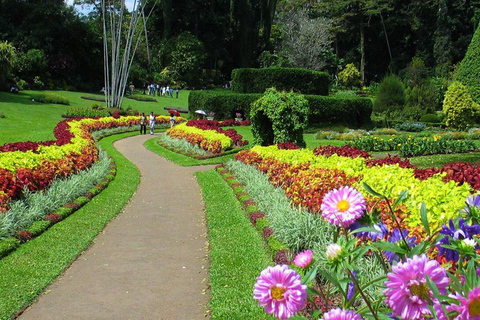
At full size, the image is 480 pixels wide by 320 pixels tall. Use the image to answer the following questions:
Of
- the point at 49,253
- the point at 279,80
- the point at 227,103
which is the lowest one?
the point at 49,253

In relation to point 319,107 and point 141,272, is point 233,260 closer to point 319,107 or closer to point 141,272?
point 141,272

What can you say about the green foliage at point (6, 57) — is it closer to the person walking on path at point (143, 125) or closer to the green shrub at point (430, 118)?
the person walking on path at point (143, 125)

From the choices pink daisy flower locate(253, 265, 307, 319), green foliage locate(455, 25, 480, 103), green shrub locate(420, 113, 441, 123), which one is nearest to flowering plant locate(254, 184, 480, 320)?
pink daisy flower locate(253, 265, 307, 319)

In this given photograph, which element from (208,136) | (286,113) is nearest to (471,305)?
(286,113)

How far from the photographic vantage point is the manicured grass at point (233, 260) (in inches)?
176

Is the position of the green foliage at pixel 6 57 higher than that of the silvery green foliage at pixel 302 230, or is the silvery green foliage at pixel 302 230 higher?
the green foliage at pixel 6 57

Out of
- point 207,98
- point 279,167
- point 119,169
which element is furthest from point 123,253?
point 207,98

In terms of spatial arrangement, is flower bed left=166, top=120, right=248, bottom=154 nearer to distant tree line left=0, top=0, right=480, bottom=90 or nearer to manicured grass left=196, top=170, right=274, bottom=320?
manicured grass left=196, top=170, right=274, bottom=320

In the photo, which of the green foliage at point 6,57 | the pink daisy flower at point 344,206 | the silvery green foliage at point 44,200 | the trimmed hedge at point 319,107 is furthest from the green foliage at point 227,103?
the pink daisy flower at point 344,206

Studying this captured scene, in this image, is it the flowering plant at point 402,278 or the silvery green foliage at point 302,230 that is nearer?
the flowering plant at point 402,278

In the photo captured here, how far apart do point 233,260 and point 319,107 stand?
19.3m

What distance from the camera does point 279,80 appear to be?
88.6 ft

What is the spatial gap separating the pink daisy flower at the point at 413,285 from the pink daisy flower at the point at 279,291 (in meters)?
0.27

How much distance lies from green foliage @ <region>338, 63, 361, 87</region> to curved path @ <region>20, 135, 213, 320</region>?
41.2 metres
